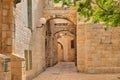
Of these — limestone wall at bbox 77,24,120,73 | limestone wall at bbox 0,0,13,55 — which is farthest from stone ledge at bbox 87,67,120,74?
limestone wall at bbox 0,0,13,55

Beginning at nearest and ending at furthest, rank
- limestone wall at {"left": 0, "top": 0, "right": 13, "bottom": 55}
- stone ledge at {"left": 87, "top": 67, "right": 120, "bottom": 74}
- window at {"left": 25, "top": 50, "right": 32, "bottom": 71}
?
limestone wall at {"left": 0, "top": 0, "right": 13, "bottom": 55} < window at {"left": 25, "top": 50, "right": 32, "bottom": 71} < stone ledge at {"left": 87, "top": 67, "right": 120, "bottom": 74}

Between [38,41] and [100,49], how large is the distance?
407 centimetres

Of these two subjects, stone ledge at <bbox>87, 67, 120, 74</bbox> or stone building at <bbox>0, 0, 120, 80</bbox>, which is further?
stone ledge at <bbox>87, 67, 120, 74</bbox>

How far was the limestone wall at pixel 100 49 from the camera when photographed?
18.6 metres

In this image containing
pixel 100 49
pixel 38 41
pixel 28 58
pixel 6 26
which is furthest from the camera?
pixel 100 49

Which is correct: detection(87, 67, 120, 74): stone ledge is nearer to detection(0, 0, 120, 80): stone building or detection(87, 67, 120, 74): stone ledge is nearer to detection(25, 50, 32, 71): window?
detection(0, 0, 120, 80): stone building

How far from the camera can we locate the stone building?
25.9 feet

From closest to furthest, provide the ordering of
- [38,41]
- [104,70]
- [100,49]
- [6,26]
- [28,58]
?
[6,26], [28,58], [38,41], [104,70], [100,49]

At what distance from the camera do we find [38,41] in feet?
57.1

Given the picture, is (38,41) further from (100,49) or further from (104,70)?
(104,70)

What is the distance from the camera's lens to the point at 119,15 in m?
9.92

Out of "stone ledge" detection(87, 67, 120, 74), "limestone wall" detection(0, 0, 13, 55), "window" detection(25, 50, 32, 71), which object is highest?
"limestone wall" detection(0, 0, 13, 55)

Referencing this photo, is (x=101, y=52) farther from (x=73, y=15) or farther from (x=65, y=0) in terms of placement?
(x=65, y=0)

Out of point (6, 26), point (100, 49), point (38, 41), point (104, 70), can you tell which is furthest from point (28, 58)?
point (104, 70)
